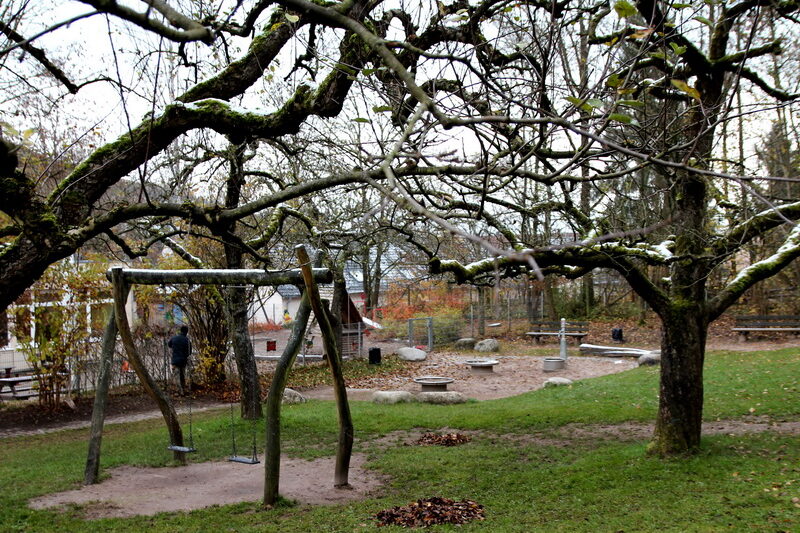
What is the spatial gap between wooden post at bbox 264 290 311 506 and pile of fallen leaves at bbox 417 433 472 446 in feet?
11.0

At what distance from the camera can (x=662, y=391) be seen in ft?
26.1

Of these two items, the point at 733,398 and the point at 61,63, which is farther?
the point at 61,63

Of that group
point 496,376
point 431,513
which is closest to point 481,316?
point 496,376

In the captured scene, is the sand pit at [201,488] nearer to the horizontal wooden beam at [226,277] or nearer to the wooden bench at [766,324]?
the horizontal wooden beam at [226,277]

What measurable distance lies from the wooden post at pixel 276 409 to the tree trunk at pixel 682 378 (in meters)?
4.28

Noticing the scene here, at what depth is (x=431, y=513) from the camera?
6.37m

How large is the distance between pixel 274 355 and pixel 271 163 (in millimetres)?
10784

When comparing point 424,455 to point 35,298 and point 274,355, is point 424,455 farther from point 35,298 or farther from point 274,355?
point 274,355

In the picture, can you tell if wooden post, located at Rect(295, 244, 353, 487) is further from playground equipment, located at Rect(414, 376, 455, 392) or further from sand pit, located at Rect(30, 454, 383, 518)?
playground equipment, located at Rect(414, 376, 455, 392)

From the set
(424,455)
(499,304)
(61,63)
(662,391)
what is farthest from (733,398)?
(499,304)

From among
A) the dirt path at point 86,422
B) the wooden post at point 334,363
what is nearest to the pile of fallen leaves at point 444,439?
the wooden post at point 334,363

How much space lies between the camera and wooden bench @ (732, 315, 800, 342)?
20423 mm

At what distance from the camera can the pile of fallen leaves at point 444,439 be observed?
33.4 feet

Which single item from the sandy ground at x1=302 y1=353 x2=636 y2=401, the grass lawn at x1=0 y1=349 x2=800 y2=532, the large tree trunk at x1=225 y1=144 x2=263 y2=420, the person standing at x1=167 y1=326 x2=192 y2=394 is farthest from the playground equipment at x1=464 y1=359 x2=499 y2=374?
the large tree trunk at x1=225 y1=144 x2=263 y2=420
